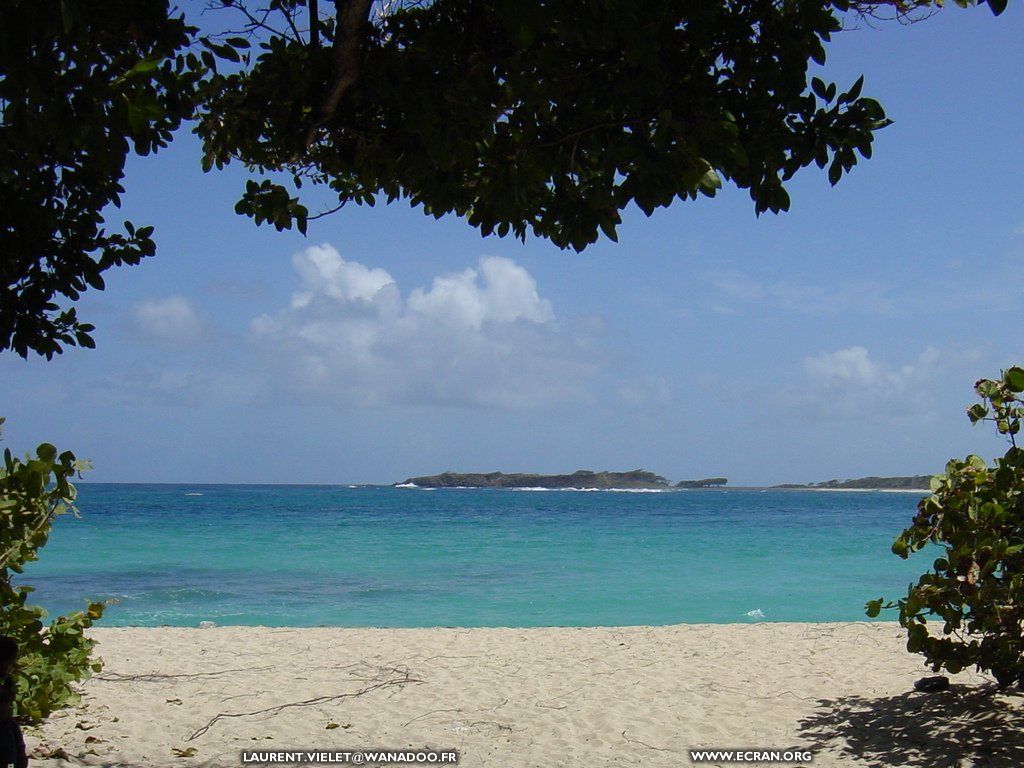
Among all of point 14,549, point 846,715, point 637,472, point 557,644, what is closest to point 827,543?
point 557,644

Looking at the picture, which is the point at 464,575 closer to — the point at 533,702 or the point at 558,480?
the point at 533,702

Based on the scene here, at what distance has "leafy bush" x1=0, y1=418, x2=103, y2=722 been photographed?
14.9 ft

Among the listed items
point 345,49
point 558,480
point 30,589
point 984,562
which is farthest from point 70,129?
point 558,480

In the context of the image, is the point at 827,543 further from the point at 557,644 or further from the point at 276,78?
the point at 276,78

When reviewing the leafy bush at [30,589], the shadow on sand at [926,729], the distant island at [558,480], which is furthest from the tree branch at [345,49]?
the distant island at [558,480]

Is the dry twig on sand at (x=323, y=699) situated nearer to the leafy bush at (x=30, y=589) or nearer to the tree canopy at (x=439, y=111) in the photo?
the leafy bush at (x=30, y=589)

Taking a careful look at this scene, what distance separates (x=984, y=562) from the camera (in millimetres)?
4805

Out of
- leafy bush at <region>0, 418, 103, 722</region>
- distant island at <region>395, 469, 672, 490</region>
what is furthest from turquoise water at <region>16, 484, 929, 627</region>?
distant island at <region>395, 469, 672, 490</region>

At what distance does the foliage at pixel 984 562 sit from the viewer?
15.5 feet

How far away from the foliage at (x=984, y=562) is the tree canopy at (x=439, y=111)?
2.33 meters

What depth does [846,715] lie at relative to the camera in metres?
5.92

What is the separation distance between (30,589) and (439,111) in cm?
342

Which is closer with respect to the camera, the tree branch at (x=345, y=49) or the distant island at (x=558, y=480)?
the tree branch at (x=345, y=49)

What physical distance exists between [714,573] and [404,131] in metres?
17.9
